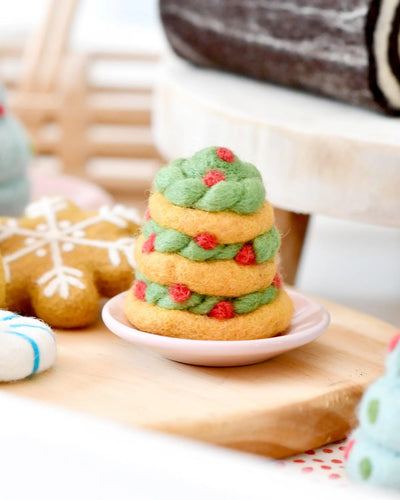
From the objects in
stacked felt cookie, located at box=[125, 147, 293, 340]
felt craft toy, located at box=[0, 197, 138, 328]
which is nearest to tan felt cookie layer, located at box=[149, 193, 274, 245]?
stacked felt cookie, located at box=[125, 147, 293, 340]

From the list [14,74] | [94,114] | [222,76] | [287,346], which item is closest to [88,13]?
[14,74]

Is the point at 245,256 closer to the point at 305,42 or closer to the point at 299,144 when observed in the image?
the point at 299,144

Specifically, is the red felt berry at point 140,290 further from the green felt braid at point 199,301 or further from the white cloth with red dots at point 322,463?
the white cloth with red dots at point 322,463

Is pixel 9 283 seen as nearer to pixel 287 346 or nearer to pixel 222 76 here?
pixel 287 346

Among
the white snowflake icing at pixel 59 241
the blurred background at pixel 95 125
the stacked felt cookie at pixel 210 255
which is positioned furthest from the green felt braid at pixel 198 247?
the blurred background at pixel 95 125

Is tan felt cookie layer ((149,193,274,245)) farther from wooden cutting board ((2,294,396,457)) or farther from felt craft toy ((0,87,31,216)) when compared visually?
felt craft toy ((0,87,31,216))

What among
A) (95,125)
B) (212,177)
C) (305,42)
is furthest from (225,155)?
(95,125)
